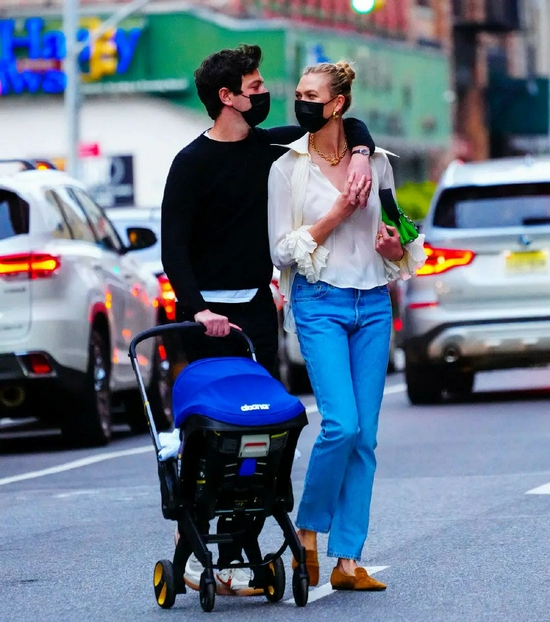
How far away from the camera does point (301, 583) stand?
23.6 ft

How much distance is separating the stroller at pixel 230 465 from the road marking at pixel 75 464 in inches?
202

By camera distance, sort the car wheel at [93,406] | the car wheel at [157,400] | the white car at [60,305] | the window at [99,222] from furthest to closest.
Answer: the car wheel at [157,400] → the window at [99,222] → the car wheel at [93,406] → the white car at [60,305]

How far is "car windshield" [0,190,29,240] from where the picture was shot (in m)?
13.6

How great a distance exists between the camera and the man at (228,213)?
24.5ft

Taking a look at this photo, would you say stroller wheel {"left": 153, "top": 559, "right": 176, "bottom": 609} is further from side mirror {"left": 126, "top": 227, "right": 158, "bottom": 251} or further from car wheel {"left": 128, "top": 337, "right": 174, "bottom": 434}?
car wheel {"left": 128, "top": 337, "right": 174, "bottom": 434}

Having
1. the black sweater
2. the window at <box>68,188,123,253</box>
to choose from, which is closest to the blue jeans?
the black sweater

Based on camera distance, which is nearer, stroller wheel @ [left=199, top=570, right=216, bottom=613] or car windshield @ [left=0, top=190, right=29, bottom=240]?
stroller wheel @ [left=199, top=570, right=216, bottom=613]

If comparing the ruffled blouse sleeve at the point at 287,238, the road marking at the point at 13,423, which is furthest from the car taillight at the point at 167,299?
the ruffled blouse sleeve at the point at 287,238

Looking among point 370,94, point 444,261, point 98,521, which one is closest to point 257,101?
point 98,521

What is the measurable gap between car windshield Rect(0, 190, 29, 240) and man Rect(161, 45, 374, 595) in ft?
20.1

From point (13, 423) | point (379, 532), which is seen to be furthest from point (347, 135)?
point (13, 423)

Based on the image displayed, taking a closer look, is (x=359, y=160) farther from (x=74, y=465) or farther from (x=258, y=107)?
(x=74, y=465)

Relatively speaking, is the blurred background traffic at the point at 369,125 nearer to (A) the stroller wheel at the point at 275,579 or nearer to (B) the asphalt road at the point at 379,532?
(B) the asphalt road at the point at 379,532

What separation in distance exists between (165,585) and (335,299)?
3.72ft
